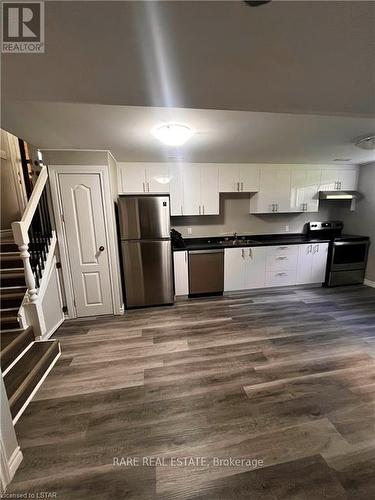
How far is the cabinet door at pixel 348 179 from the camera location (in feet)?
13.3

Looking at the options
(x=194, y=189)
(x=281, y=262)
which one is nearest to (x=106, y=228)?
(x=194, y=189)

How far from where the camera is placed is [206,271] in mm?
3613

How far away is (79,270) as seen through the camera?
296cm

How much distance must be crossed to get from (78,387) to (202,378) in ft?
3.69

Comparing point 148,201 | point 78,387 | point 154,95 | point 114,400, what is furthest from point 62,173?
point 114,400

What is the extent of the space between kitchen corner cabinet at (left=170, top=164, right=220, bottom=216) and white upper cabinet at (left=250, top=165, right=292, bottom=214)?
0.86 metres

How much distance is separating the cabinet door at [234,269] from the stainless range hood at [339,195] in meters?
1.96

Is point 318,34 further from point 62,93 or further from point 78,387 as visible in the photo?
point 78,387

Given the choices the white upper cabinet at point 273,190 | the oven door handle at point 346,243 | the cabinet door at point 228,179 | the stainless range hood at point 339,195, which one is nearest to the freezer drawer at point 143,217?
the cabinet door at point 228,179

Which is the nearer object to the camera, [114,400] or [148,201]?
[114,400]

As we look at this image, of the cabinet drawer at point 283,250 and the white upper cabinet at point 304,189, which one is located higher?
the white upper cabinet at point 304,189

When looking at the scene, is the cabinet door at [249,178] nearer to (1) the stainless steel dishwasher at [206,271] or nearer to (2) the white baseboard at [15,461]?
(1) the stainless steel dishwasher at [206,271]

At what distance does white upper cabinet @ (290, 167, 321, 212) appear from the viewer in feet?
12.9

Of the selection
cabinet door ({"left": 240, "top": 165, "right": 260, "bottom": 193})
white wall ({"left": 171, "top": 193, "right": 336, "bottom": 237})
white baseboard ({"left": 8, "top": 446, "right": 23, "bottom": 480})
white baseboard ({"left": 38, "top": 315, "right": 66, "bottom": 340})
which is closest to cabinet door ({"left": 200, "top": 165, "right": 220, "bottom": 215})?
white wall ({"left": 171, "top": 193, "right": 336, "bottom": 237})
